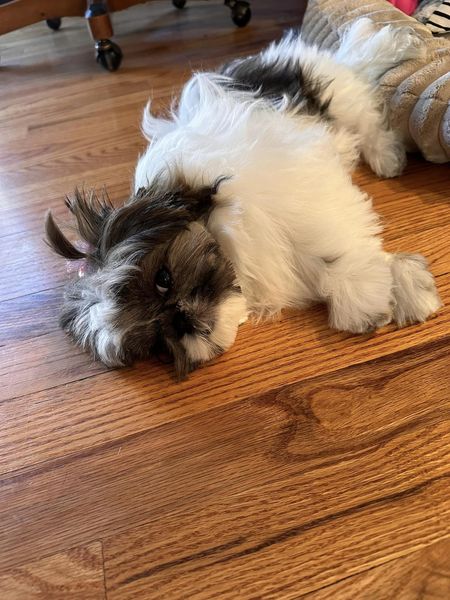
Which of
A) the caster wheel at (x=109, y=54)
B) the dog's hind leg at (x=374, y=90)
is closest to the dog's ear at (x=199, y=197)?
the dog's hind leg at (x=374, y=90)

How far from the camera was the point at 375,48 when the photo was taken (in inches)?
80.1

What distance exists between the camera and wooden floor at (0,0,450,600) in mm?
1129

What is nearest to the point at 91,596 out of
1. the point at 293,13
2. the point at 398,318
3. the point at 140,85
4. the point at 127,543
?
the point at 127,543

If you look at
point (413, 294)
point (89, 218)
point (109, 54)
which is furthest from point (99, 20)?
point (413, 294)

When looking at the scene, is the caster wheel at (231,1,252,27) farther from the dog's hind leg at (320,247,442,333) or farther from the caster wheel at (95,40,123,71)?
the dog's hind leg at (320,247,442,333)

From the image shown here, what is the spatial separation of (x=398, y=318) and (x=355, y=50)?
46.3 inches

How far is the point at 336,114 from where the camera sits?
198 cm

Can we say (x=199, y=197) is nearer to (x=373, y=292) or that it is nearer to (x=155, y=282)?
(x=155, y=282)

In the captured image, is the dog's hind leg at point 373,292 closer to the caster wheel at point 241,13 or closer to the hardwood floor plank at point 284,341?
the hardwood floor plank at point 284,341

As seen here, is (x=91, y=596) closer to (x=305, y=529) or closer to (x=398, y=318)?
(x=305, y=529)

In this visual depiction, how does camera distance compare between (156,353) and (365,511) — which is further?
(156,353)

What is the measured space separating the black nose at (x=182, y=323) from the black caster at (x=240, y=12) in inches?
107

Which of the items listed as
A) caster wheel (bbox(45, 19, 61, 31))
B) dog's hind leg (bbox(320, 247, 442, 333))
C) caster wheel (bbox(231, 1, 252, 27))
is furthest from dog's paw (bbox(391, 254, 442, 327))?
caster wheel (bbox(45, 19, 61, 31))

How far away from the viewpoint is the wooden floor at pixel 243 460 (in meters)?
1.13
